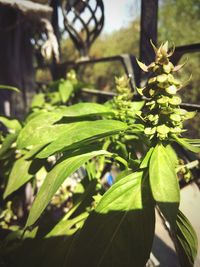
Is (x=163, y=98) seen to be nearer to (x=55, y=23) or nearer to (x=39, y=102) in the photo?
(x=39, y=102)

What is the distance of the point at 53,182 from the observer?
2.90 feet

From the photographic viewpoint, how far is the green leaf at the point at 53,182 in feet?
2.73

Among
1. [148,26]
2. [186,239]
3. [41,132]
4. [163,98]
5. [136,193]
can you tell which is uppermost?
[148,26]

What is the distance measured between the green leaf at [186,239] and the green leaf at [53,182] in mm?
314

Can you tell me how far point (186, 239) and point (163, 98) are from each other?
14.8 inches

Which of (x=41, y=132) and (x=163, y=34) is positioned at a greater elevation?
(x=163, y=34)

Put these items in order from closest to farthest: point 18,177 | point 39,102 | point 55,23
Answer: point 18,177, point 39,102, point 55,23

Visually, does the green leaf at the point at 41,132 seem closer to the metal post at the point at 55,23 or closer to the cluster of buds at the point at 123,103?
the cluster of buds at the point at 123,103

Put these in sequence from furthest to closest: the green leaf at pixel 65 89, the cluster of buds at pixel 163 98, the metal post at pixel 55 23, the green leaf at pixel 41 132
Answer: the metal post at pixel 55 23 < the green leaf at pixel 65 89 < the green leaf at pixel 41 132 < the cluster of buds at pixel 163 98

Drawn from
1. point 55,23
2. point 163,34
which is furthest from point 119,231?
point 163,34

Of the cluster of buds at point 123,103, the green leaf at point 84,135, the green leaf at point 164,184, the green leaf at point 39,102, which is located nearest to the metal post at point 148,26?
the cluster of buds at point 123,103

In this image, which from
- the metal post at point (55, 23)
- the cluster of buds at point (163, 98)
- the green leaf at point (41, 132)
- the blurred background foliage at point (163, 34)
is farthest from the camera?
the blurred background foliage at point (163, 34)

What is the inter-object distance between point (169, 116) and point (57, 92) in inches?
64.5

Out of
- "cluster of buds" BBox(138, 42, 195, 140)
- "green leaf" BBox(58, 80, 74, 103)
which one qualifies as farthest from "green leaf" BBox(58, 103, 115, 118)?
"green leaf" BBox(58, 80, 74, 103)
